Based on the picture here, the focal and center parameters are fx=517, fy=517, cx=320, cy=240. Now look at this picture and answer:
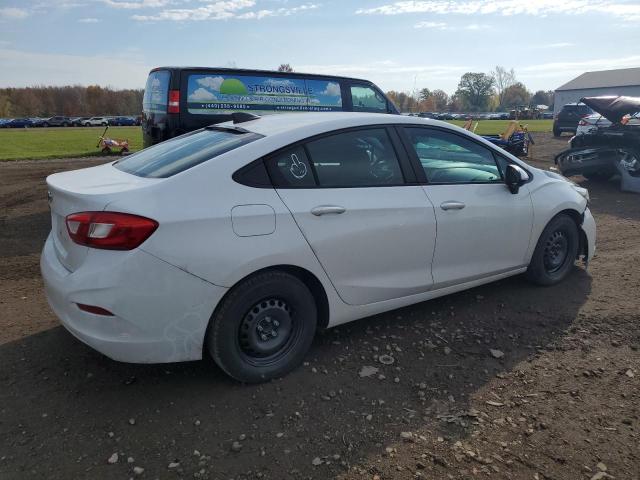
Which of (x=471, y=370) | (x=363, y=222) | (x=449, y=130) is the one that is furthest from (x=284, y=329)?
(x=449, y=130)

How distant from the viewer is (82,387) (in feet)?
10.5

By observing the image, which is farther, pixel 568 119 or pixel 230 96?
pixel 568 119

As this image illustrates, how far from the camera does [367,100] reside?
983 cm

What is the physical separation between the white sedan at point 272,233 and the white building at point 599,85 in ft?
225

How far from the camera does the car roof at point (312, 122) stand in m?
3.46

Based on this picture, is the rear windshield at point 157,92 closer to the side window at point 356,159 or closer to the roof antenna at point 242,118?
the roof antenna at point 242,118

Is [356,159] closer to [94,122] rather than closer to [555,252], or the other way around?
[555,252]

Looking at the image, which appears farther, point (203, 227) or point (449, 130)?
point (449, 130)

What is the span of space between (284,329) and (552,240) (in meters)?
2.85

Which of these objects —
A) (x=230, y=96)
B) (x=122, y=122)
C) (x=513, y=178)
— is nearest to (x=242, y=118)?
(x=513, y=178)

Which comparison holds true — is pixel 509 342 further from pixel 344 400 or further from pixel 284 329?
pixel 284 329

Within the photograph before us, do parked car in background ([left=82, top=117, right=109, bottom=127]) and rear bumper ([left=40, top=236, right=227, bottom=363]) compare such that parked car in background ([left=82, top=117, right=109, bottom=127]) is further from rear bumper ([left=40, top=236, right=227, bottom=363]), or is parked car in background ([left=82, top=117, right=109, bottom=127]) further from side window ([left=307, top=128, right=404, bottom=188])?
rear bumper ([left=40, top=236, right=227, bottom=363])

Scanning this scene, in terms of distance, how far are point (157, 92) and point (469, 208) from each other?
6010mm

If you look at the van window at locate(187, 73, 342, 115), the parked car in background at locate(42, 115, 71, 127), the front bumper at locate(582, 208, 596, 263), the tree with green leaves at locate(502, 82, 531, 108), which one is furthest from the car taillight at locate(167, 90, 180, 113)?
the tree with green leaves at locate(502, 82, 531, 108)
